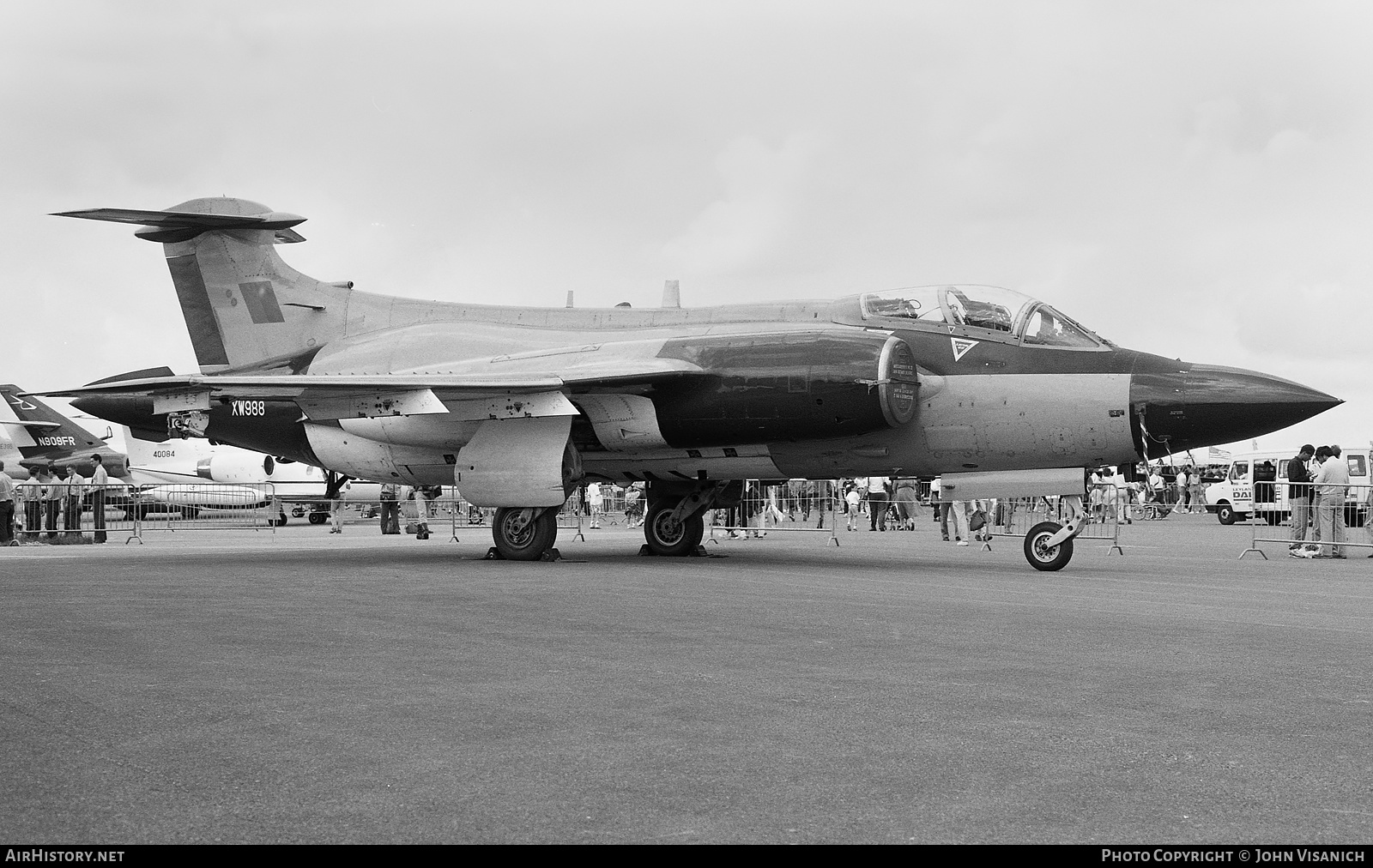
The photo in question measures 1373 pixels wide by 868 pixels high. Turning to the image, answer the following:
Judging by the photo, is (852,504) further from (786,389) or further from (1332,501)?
(786,389)

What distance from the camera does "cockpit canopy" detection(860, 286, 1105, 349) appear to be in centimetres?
1490

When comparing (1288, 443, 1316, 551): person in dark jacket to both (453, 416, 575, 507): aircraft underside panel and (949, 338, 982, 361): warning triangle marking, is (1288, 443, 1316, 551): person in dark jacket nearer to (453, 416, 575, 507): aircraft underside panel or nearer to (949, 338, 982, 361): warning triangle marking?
(949, 338, 982, 361): warning triangle marking

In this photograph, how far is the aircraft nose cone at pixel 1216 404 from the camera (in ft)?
45.6

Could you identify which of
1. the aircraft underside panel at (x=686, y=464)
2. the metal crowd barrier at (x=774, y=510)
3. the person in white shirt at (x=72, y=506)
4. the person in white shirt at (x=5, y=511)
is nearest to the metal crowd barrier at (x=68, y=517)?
the person in white shirt at (x=72, y=506)

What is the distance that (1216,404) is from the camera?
45.8 feet

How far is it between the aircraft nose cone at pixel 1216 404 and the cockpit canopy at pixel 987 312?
99cm

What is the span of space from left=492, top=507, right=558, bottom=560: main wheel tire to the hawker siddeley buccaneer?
0.08 ft

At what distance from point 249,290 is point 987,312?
10.8 m

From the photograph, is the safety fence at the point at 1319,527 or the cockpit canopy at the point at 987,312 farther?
the safety fence at the point at 1319,527

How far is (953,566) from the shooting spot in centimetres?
1580

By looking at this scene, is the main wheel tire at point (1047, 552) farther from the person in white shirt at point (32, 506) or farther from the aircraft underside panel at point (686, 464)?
the person in white shirt at point (32, 506)

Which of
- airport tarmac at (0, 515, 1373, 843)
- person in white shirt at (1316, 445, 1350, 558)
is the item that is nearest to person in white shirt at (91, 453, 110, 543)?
airport tarmac at (0, 515, 1373, 843)
